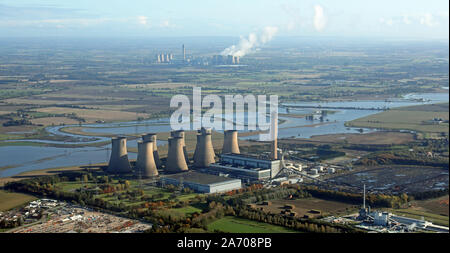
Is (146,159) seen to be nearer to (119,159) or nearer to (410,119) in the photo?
(119,159)

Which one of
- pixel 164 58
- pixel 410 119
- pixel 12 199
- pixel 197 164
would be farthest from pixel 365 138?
pixel 164 58

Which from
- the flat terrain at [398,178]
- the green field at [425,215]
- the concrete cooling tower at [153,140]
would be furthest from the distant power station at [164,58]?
the green field at [425,215]

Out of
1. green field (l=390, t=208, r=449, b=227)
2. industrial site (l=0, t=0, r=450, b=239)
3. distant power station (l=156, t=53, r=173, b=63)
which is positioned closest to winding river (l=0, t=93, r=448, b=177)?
industrial site (l=0, t=0, r=450, b=239)

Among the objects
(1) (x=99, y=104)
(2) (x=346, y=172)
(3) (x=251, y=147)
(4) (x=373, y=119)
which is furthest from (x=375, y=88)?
(2) (x=346, y=172)

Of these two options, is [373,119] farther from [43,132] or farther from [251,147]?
[43,132]

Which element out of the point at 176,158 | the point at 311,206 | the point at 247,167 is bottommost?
the point at 311,206
